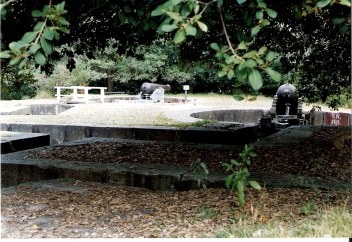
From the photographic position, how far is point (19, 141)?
24.2 ft

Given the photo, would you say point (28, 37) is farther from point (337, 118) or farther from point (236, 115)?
point (236, 115)

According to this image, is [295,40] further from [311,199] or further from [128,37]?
[311,199]

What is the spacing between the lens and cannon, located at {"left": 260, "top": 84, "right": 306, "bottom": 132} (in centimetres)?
1262

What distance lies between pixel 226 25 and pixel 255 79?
1982 millimetres

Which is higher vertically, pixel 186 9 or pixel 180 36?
pixel 186 9

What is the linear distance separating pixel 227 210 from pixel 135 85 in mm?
27492

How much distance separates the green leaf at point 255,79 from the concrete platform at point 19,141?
546 centimetres

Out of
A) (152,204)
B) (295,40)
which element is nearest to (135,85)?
(295,40)

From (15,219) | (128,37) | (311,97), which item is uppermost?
(128,37)

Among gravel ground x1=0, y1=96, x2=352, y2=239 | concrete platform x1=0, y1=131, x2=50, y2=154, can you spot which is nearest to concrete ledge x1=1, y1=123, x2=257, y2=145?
concrete platform x1=0, y1=131, x2=50, y2=154

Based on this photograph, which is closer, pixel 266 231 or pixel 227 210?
pixel 266 231

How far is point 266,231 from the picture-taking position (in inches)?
128

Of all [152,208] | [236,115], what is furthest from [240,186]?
[236,115]

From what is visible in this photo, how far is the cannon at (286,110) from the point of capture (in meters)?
12.6
